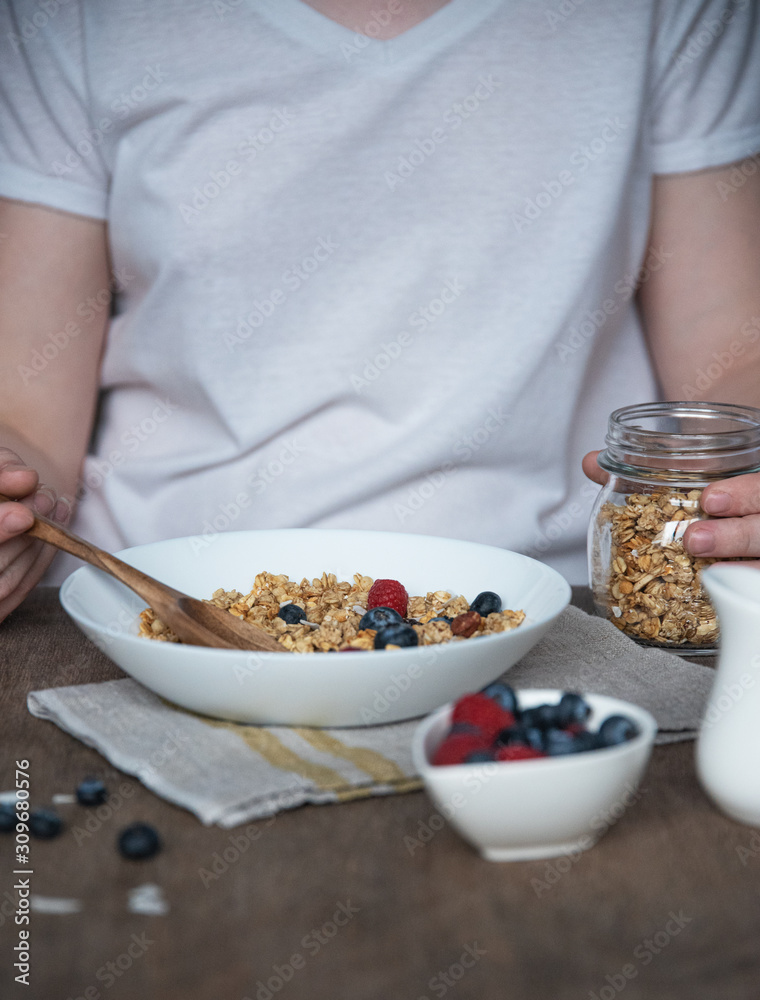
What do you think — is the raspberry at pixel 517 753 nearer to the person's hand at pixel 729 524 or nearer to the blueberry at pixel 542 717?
the blueberry at pixel 542 717

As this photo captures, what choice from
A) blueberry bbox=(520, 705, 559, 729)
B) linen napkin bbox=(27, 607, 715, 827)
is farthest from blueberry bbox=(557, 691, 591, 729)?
linen napkin bbox=(27, 607, 715, 827)

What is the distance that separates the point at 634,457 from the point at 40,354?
0.78 m

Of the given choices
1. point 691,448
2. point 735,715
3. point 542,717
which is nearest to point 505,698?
point 542,717

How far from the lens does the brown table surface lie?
45cm

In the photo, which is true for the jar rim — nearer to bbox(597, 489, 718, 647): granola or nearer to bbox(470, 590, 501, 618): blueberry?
bbox(597, 489, 718, 647): granola

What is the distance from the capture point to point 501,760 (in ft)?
1.74

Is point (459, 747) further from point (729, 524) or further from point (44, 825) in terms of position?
point (729, 524)

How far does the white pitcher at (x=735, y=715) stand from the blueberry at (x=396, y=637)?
0.22 metres

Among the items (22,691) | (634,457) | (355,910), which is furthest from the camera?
(634,457)

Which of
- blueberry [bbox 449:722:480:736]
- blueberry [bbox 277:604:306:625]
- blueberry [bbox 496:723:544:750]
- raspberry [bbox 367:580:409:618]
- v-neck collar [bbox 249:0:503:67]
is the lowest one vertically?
blueberry [bbox 277:604:306:625]

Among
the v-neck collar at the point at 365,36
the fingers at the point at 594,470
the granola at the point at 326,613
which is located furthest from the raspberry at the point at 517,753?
the v-neck collar at the point at 365,36

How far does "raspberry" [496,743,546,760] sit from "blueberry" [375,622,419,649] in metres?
0.20

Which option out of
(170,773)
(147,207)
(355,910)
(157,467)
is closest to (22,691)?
(170,773)

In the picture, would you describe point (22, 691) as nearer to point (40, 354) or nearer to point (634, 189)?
point (40, 354)
